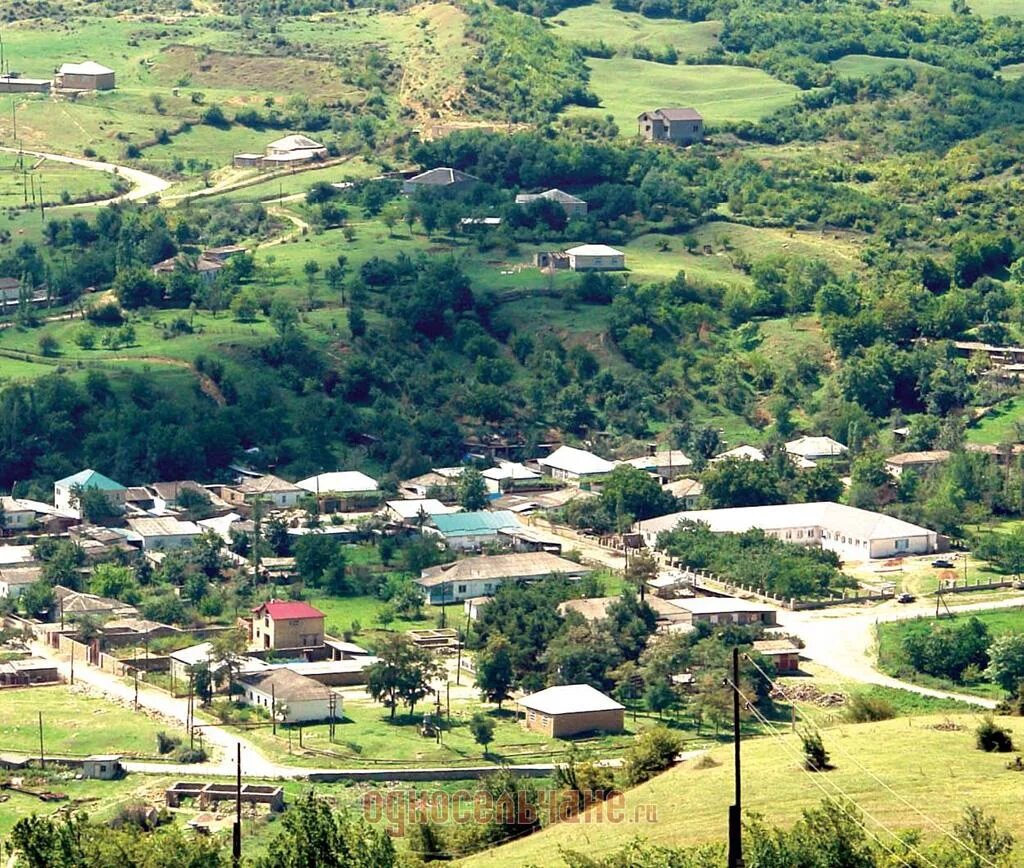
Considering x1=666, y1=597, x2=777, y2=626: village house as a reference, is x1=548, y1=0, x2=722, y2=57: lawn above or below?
above

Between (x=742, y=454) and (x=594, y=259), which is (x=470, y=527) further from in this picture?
(x=594, y=259)

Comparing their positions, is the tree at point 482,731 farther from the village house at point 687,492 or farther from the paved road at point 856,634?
the village house at point 687,492

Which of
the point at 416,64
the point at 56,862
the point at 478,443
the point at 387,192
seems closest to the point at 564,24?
the point at 416,64

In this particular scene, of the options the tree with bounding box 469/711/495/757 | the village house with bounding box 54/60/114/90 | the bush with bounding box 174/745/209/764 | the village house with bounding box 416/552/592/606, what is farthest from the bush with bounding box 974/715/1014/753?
the village house with bounding box 54/60/114/90

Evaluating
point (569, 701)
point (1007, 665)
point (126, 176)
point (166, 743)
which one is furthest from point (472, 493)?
point (126, 176)

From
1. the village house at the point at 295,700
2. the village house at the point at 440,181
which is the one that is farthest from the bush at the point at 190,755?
the village house at the point at 440,181

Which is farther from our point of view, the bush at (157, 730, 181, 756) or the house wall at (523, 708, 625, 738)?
the house wall at (523, 708, 625, 738)

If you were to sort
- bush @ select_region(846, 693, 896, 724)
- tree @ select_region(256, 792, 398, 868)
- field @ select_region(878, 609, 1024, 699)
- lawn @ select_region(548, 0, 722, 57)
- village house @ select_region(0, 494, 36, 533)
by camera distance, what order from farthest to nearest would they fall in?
lawn @ select_region(548, 0, 722, 57) → village house @ select_region(0, 494, 36, 533) → field @ select_region(878, 609, 1024, 699) → bush @ select_region(846, 693, 896, 724) → tree @ select_region(256, 792, 398, 868)

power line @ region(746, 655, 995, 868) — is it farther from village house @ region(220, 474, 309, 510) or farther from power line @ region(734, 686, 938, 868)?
village house @ region(220, 474, 309, 510)
